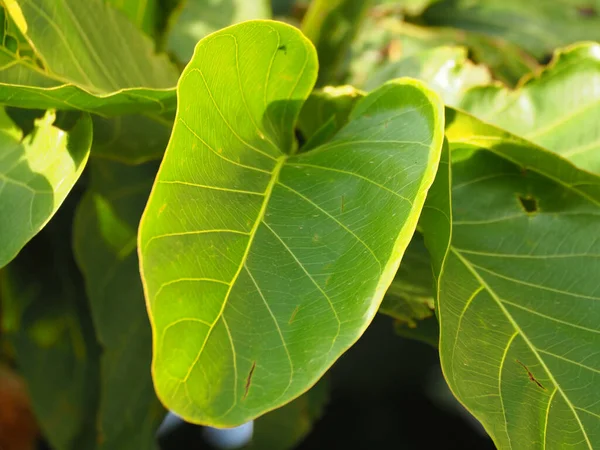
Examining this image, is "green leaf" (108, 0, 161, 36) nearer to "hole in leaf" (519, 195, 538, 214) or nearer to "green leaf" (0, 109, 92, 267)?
"green leaf" (0, 109, 92, 267)

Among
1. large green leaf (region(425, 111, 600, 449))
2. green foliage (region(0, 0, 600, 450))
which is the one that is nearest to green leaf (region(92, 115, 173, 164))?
green foliage (region(0, 0, 600, 450))

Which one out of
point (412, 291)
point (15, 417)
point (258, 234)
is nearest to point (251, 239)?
point (258, 234)

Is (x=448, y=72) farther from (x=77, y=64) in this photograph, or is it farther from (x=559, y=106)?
(x=77, y=64)

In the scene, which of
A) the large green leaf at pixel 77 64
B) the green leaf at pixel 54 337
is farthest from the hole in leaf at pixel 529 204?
the green leaf at pixel 54 337

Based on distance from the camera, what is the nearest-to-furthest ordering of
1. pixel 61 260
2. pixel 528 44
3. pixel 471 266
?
1. pixel 471 266
2. pixel 61 260
3. pixel 528 44

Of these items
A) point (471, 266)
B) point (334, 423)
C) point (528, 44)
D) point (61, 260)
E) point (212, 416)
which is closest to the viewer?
point (212, 416)

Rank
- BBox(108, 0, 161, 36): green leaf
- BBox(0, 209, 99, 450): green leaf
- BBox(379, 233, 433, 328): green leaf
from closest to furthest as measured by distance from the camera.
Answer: BBox(379, 233, 433, 328): green leaf < BBox(108, 0, 161, 36): green leaf < BBox(0, 209, 99, 450): green leaf

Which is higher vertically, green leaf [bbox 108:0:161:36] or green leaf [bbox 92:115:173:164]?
green leaf [bbox 108:0:161:36]

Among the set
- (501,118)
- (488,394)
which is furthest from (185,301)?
(501,118)

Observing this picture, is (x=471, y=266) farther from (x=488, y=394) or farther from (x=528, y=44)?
(x=528, y=44)
